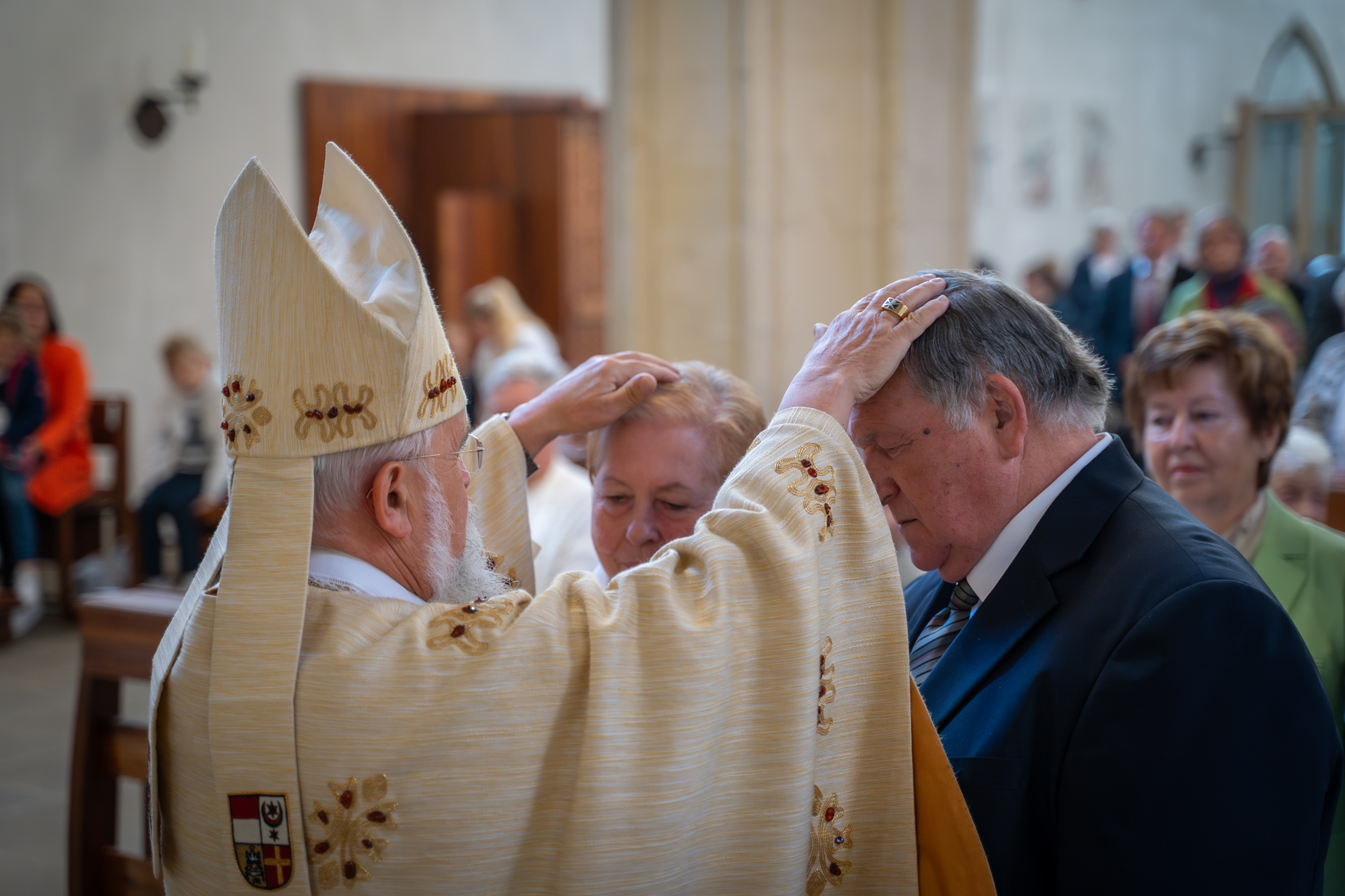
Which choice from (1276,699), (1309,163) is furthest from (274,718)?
(1309,163)

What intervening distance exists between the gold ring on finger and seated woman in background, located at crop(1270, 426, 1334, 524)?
6.97ft

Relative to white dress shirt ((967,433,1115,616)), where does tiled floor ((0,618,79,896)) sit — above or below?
below

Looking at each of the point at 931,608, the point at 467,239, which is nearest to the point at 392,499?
the point at 931,608

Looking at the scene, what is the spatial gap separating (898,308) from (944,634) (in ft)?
1.72

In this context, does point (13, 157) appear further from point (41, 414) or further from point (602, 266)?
point (602, 266)

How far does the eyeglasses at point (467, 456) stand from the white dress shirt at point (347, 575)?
0.27 feet

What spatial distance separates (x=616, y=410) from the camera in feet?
→ 6.62

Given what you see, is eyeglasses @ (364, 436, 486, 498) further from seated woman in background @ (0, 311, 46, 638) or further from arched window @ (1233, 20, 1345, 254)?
arched window @ (1233, 20, 1345, 254)

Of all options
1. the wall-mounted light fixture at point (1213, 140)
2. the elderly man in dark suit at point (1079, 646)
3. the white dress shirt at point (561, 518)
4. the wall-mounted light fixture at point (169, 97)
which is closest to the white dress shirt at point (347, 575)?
the elderly man in dark suit at point (1079, 646)

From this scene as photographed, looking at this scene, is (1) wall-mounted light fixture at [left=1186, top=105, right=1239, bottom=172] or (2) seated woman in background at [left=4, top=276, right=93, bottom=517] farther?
(1) wall-mounted light fixture at [left=1186, top=105, right=1239, bottom=172]

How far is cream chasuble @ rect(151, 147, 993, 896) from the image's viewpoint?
132 centimetres

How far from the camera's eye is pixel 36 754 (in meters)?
4.73

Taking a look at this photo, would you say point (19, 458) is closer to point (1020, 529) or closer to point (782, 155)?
point (782, 155)

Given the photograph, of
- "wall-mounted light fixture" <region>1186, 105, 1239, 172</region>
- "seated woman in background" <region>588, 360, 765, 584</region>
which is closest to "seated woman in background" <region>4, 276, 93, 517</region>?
"seated woman in background" <region>588, 360, 765, 584</region>
